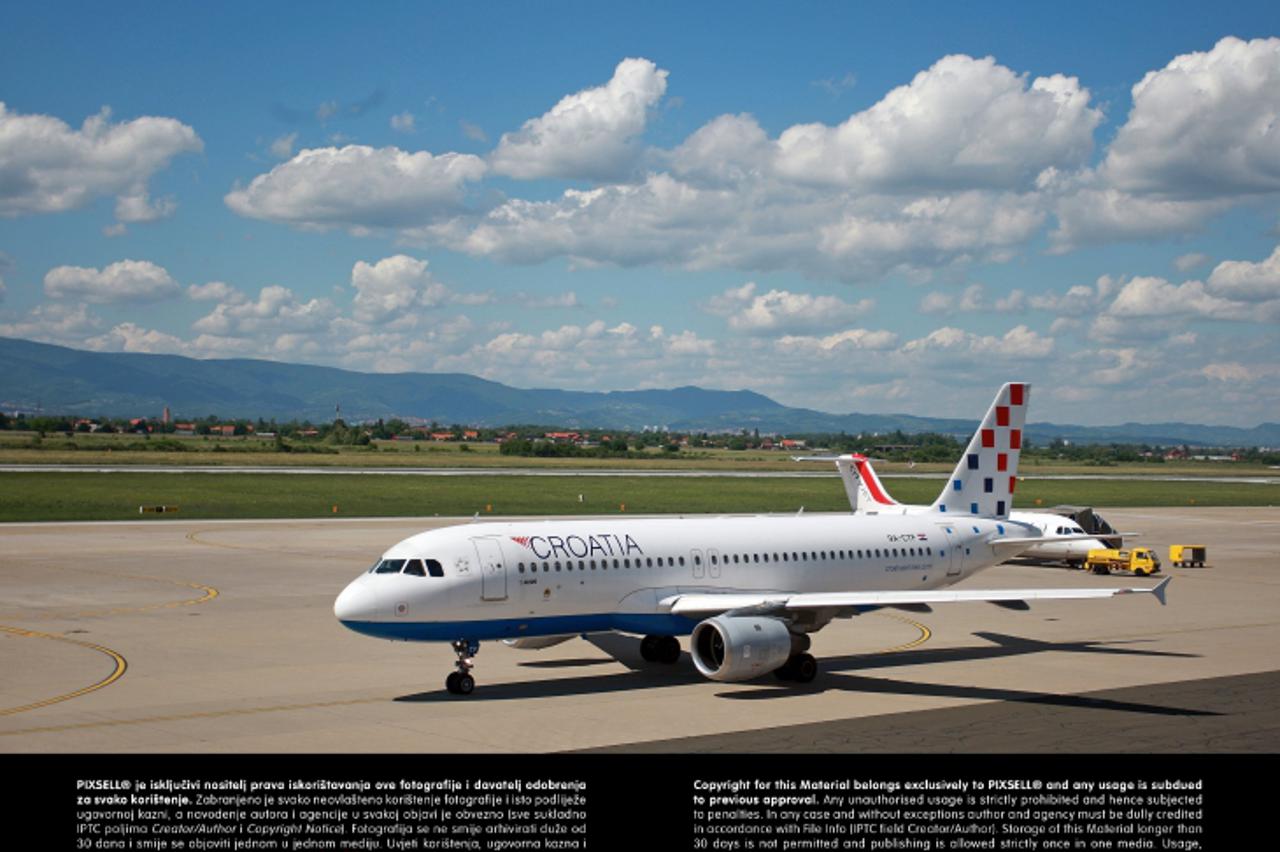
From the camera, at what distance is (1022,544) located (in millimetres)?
41000

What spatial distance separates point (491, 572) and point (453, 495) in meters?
77.8

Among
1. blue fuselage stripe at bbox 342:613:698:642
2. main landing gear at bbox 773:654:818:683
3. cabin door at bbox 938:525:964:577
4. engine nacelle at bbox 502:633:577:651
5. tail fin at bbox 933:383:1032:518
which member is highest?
tail fin at bbox 933:383:1032:518

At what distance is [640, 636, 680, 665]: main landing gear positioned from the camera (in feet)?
115

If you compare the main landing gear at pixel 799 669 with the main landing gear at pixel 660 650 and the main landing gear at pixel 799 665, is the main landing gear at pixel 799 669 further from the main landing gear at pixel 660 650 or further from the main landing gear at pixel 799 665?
the main landing gear at pixel 660 650

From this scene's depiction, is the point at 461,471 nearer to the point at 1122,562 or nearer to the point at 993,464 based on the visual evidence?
the point at 1122,562

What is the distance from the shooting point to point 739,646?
3031cm

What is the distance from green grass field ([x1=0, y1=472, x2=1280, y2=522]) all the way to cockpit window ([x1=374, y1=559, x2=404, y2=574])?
56.7 meters

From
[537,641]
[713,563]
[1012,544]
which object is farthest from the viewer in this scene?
[1012,544]

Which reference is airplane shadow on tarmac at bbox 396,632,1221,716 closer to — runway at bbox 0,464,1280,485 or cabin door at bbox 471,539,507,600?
cabin door at bbox 471,539,507,600

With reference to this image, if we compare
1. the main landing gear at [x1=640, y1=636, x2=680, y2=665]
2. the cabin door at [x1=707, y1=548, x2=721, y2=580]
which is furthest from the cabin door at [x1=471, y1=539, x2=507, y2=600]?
the cabin door at [x1=707, y1=548, x2=721, y2=580]

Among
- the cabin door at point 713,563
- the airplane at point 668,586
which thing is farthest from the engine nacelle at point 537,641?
the cabin door at point 713,563

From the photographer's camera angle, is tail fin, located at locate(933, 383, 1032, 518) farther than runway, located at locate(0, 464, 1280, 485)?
No

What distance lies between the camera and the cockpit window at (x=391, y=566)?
99.2 ft
